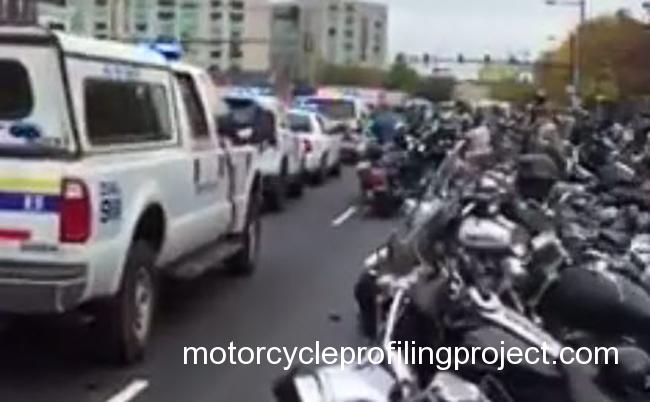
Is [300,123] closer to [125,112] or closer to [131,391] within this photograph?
[125,112]

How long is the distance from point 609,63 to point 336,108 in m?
56.6

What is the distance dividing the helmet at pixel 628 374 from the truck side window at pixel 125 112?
13.7 ft

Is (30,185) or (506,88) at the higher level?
(506,88)

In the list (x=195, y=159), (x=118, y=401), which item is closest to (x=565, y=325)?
(x=118, y=401)

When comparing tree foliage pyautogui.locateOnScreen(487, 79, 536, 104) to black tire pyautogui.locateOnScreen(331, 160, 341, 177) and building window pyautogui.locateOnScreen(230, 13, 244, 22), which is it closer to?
building window pyautogui.locateOnScreen(230, 13, 244, 22)

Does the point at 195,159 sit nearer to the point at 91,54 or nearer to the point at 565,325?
the point at 91,54

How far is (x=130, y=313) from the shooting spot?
859 centimetres

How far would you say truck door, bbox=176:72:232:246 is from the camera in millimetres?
10273

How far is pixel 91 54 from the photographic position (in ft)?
27.6

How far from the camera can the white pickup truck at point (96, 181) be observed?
299 inches

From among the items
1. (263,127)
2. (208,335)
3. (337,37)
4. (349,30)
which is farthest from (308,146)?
(349,30)

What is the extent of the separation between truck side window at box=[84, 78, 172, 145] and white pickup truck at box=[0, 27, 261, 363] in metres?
0.01

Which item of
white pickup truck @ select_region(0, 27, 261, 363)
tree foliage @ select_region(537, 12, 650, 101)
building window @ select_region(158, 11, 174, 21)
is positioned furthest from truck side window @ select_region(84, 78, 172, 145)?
building window @ select_region(158, 11, 174, 21)

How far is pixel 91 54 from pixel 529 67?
109 meters
